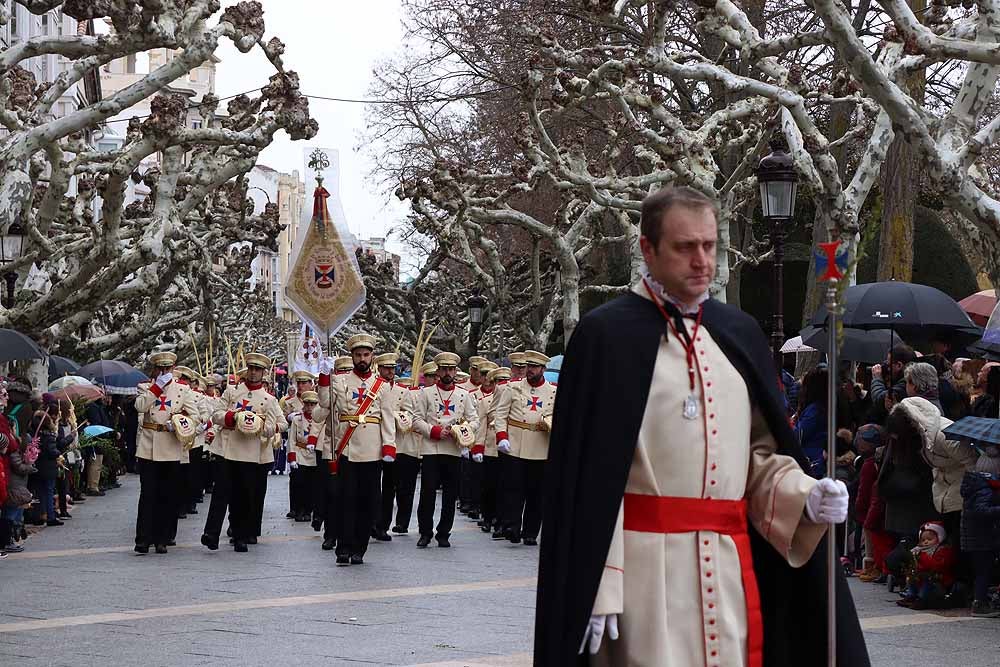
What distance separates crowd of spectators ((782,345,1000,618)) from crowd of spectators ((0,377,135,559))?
732 cm

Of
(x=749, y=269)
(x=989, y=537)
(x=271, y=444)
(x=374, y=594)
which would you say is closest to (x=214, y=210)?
(x=749, y=269)

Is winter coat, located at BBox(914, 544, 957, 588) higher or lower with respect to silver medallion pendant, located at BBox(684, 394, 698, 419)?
lower

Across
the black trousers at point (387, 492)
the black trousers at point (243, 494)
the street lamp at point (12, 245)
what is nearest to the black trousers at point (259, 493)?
the black trousers at point (243, 494)

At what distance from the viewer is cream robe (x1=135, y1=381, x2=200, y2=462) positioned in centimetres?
1692

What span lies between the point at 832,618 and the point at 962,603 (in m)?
6.93

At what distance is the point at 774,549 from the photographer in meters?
5.50

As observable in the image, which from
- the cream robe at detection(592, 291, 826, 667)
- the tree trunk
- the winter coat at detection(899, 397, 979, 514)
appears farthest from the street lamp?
the cream robe at detection(592, 291, 826, 667)

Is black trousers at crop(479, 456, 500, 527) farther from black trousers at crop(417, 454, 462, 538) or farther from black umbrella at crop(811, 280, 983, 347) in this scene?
black umbrella at crop(811, 280, 983, 347)

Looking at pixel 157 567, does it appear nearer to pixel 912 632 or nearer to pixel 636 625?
pixel 912 632

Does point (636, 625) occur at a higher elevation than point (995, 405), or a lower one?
lower

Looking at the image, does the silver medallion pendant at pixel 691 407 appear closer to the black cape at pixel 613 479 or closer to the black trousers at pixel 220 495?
the black cape at pixel 613 479

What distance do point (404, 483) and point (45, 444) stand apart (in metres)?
4.23

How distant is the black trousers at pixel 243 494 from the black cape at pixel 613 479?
12.0 m

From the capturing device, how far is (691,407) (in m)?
5.39
